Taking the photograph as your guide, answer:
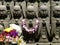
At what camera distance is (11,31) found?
3434 mm

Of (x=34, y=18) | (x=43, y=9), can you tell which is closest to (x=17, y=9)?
(x=34, y=18)

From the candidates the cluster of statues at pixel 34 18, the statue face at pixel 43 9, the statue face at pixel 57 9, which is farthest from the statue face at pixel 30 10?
the statue face at pixel 57 9

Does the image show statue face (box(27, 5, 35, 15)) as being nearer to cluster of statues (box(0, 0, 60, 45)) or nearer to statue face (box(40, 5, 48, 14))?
cluster of statues (box(0, 0, 60, 45))

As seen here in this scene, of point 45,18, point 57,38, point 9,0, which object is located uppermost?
point 9,0

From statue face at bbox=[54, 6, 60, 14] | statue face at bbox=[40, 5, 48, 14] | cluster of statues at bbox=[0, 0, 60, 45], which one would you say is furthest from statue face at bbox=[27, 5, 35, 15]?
statue face at bbox=[54, 6, 60, 14]

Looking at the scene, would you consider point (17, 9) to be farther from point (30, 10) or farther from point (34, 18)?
point (34, 18)

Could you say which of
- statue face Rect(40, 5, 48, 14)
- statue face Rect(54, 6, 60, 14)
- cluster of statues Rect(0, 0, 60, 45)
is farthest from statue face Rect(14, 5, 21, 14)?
statue face Rect(54, 6, 60, 14)

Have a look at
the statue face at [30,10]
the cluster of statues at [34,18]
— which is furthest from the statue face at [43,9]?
the statue face at [30,10]

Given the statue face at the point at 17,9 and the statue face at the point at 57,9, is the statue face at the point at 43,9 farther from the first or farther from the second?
the statue face at the point at 17,9

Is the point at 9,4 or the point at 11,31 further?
the point at 9,4

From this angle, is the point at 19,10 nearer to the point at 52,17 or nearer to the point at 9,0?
the point at 9,0

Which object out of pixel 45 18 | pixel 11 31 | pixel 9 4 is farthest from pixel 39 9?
pixel 11 31

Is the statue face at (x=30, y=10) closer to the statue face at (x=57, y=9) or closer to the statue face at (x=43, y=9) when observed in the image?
the statue face at (x=43, y=9)

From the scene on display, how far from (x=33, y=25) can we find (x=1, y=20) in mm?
601
